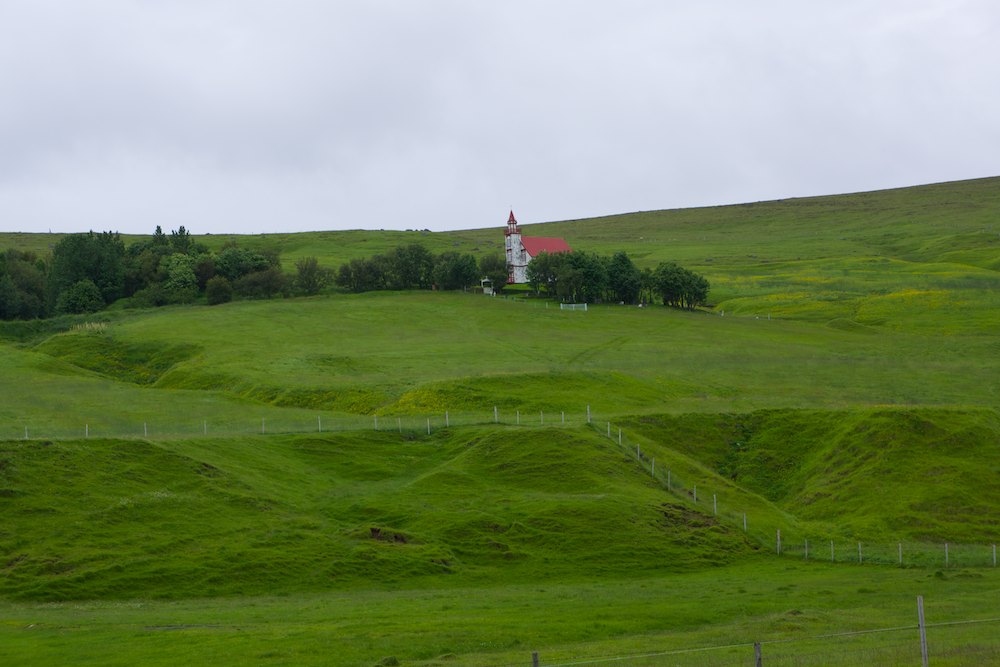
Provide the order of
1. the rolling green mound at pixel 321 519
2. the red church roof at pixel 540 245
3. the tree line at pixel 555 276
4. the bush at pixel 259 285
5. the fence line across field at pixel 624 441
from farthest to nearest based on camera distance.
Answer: the red church roof at pixel 540 245 → the bush at pixel 259 285 → the tree line at pixel 555 276 → the fence line across field at pixel 624 441 → the rolling green mound at pixel 321 519

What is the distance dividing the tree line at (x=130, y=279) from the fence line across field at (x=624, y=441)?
7653cm

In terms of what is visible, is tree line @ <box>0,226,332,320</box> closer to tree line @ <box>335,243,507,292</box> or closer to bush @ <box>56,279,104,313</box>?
bush @ <box>56,279,104,313</box>

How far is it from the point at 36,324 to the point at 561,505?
101628mm

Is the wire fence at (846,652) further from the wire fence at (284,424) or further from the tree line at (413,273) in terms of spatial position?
the tree line at (413,273)

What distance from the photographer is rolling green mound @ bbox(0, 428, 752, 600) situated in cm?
4922

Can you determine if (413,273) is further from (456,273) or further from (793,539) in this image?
(793,539)

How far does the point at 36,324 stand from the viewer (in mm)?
139875

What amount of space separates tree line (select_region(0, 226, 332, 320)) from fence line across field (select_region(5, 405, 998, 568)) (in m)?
76.5

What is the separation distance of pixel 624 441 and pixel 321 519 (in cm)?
2137

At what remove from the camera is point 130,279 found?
161625 millimetres

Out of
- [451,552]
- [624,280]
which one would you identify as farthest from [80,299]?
[451,552]

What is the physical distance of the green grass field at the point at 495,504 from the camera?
119ft

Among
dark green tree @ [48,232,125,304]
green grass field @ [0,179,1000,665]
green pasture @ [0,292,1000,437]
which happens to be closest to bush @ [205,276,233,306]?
green pasture @ [0,292,1000,437]

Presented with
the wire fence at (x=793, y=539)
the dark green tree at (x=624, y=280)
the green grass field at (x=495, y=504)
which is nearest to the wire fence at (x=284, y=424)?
the green grass field at (x=495, y=504)
